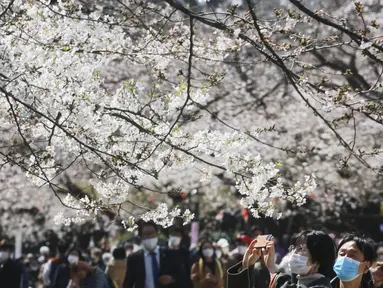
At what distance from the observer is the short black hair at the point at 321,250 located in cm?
489

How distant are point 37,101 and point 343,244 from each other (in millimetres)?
2947

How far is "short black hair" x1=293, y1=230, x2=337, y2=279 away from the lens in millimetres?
4895

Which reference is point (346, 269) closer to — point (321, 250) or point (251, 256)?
point (321, 250)

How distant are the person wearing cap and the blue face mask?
22.9 ft

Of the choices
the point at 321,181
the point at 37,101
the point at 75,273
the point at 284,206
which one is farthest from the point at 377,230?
the point at 37,101

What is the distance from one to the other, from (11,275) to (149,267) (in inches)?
89.4

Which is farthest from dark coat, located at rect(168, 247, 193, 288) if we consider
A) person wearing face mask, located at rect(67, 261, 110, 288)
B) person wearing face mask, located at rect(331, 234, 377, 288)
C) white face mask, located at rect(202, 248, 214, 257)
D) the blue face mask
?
the blue face mask

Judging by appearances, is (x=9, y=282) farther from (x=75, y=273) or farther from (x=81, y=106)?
(x=81, y=106)

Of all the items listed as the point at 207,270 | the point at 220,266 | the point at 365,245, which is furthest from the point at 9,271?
the point at 365,245

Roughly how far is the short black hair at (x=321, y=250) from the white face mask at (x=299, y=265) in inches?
2.5

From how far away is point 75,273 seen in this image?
33.8ft

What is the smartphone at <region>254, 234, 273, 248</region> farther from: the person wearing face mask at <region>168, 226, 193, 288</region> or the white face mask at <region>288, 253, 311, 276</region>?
the person wearing face mask at <region>168, 226, 193, 288</region>

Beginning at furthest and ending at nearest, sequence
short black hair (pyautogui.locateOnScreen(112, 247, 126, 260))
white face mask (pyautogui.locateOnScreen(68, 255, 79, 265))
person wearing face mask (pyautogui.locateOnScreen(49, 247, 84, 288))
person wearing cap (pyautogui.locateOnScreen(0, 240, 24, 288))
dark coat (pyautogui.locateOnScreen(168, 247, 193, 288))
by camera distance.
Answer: short black hair (pyautogui.locateOnScreen(112, 247, 126, 260))
person wearing face mask (pyautogui.locateOnScreen(49, 247, 84, 288))
person wearing cap (pyautogui.locateOnScreen(0, 240, 24, 288))
white face mask (pyautogui.locateOnScreen(68, 255, 79, 265))
dark coat (pyautogui.locateOnScreen(168, 247, 193, 288))

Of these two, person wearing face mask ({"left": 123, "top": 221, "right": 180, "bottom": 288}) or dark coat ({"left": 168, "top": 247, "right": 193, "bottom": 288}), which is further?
dark coat ({"left": 168, "top": 247, "right": 193, "bottom": 288})
